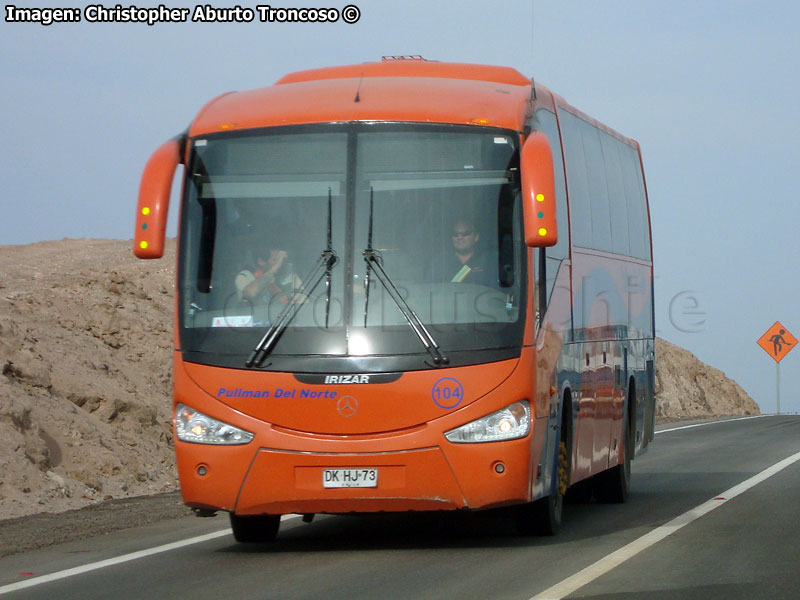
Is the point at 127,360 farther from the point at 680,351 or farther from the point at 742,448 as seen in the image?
the point at 680,351

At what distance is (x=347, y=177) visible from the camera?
36.4 feet

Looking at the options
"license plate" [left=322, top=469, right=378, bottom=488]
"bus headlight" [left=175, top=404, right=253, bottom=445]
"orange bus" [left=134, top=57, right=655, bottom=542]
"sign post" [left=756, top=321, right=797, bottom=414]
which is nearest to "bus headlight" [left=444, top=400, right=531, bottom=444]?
"orange bus" [left=134, top=57, right=655, bottom=542]

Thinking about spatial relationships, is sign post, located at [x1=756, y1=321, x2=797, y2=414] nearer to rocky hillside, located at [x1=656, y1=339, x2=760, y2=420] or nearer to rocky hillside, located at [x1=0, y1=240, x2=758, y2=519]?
rocky hillside, located at [x1=656, y1=339, x2=760, y2=420]

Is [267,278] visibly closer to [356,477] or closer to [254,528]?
[356,477]

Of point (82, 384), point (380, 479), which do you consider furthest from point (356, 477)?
point (82, 384)

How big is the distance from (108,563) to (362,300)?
2.65 metres

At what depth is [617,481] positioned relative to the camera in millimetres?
15938

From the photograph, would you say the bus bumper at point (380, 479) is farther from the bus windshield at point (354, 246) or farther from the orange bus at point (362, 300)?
the bus windshield at point (354, 246)

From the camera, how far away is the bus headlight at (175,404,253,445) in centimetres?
1088

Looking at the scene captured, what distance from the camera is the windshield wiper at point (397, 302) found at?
10.8m

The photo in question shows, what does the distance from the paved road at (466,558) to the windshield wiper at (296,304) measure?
1.51m

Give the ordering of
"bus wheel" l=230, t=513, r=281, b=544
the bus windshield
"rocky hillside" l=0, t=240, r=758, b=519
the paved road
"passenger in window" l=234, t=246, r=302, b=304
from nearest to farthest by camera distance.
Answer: the paved road, the bus windshield, "passenger in window" l=234, t=246, r=302, b=304, "bus wheel" l=230, t=513, r=281, b=544, "rocky hillside" l=0, t=240, r=758, b=519

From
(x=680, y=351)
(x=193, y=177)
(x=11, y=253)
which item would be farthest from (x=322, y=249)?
(x=680, y=351)

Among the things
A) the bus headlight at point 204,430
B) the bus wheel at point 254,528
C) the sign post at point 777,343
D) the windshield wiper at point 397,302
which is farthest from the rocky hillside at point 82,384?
the sign post at point 777,343
